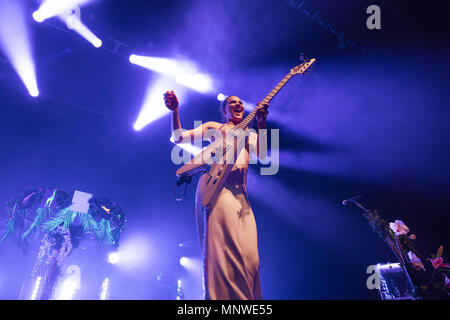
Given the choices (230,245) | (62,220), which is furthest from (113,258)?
(230,245)

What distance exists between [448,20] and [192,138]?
15.7ft

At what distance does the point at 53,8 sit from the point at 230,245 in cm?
669

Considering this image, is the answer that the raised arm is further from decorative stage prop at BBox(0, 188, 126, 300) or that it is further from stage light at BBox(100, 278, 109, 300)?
stage light at BBox(100, 278, 109, 300)

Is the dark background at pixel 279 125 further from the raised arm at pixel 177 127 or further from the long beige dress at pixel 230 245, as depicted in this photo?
the long beige dress at pixel 230 245

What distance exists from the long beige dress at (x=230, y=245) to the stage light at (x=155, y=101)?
221 inches

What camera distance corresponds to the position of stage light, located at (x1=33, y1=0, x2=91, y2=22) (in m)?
5.86

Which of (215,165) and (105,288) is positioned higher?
(215,165)

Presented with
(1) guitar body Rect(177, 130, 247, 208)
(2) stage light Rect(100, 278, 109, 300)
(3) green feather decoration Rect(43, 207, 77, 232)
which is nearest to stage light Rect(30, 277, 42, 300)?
(3) green feather decoration Rect(43, 207, 77, 232)

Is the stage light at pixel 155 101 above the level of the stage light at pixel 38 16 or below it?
below

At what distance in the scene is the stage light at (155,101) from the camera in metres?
7.52

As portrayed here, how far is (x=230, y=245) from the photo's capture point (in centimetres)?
214

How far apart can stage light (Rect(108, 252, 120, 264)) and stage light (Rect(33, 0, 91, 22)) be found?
6.75 metres

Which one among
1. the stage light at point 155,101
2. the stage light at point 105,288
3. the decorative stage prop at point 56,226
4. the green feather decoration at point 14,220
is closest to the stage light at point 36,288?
the decorative stage prop at point 56,226

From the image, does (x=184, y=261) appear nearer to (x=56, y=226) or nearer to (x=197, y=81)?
(x=56, y=226)
